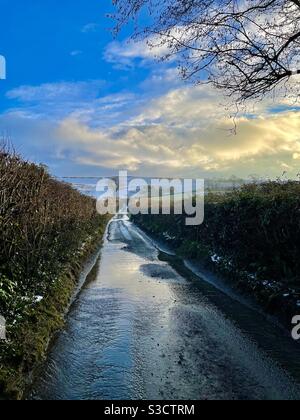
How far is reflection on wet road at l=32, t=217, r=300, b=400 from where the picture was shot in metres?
7.23

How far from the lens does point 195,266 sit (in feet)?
68.6

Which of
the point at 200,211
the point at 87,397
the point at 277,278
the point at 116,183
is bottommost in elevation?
the point at 87,397

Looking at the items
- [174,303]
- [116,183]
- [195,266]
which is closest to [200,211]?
[195,266]

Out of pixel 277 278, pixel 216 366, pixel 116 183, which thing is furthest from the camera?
pixel 116 183

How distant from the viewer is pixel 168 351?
9031 mm

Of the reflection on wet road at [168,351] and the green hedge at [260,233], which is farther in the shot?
the green hedge at [260,233]

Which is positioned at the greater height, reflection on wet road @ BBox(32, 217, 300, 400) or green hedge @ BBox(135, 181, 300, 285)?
green hedge @ BBox(135, 181, 300, 285)

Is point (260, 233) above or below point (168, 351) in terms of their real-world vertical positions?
above

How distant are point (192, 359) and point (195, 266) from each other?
12.5 metres

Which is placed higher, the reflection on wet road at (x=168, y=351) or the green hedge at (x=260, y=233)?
the green hedge at (x=260, y=233)

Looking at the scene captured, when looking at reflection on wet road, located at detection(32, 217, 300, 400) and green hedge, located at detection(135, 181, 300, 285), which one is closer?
reflection on wet road, located at detection(32, 217, 300, 400)

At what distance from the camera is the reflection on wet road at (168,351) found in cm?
723

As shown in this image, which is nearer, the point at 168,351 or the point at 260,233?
the point at 168,351

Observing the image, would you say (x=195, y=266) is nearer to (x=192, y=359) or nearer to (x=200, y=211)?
(x=200, y=211)
